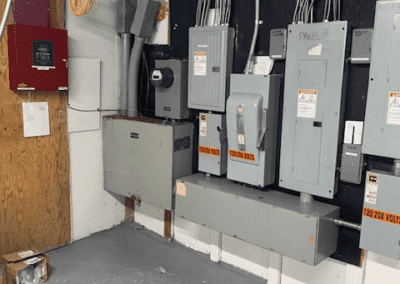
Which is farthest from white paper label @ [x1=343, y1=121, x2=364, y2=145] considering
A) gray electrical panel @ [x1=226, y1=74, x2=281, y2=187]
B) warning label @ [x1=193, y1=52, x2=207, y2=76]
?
warning label @ [x1=193, y1=52, x2=207, y2=76]

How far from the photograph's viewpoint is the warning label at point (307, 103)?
207 centimetres

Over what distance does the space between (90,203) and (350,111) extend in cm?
222

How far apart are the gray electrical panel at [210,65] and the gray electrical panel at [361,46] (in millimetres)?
784

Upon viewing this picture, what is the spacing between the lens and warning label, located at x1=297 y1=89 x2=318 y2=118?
2066 millimetres

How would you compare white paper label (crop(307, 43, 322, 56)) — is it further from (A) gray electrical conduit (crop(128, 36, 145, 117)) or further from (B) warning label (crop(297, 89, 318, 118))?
(A) gray electrical conduit (crop(128, 36, 145, 117))

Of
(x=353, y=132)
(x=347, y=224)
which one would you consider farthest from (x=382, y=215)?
(x=353, y=132)

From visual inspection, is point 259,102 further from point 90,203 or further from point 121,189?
point 90,203

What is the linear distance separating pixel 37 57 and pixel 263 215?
5.99 ft

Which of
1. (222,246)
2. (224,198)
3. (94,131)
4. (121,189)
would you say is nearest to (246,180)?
(224,198)

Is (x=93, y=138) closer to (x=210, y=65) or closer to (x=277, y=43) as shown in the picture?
(x=210, y=65)

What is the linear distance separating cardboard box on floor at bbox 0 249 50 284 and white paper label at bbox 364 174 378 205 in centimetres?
211

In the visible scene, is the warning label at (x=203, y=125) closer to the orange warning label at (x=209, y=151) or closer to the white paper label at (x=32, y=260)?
the orange warning label at (x=209, y=151)

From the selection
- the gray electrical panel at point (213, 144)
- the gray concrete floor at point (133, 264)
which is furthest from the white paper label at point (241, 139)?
the gray concrete floor at point (133, 264)

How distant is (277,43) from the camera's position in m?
2.22
